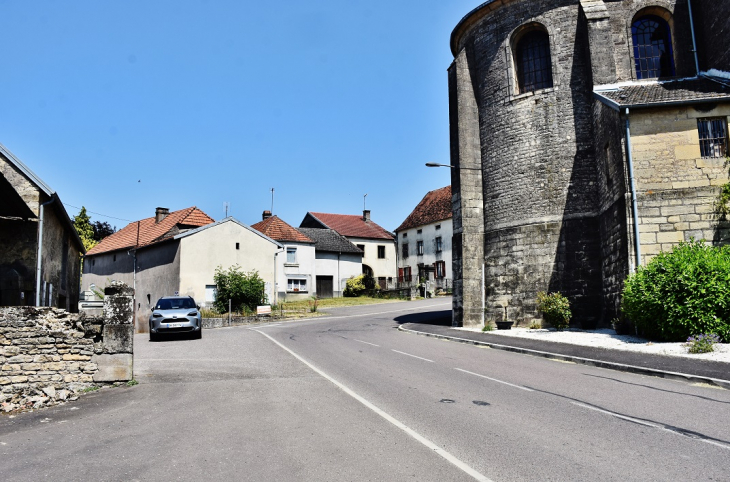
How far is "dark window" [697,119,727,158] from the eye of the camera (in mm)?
16953

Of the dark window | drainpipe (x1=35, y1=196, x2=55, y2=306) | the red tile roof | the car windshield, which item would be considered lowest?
the car windshield

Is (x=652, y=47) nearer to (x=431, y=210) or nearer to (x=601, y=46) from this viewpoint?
(x=601, y=46)

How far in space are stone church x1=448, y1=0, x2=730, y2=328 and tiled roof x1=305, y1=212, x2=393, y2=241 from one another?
3532cm

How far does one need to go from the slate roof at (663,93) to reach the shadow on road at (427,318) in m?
12.4

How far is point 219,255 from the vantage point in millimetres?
38812

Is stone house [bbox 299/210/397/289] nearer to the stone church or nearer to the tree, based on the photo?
the tree

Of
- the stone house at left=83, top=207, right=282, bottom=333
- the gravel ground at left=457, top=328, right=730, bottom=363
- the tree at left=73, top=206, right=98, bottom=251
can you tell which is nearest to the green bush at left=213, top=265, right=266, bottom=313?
the stone house at left=83, top=207, right=282, bottom=333

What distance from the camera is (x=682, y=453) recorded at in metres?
5.32

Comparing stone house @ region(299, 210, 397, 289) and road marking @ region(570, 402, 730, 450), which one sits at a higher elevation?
stone house @ region(299, 210, 397, 289)

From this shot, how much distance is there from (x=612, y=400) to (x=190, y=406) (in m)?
6.14

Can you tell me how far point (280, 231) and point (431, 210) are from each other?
53.9 ft

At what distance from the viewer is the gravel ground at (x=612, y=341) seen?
12.6m

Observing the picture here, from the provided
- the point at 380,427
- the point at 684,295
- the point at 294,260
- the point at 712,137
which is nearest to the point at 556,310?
the point at 684,295

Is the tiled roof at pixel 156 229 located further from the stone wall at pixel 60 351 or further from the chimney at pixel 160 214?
the stone wall at pixel 60 351
